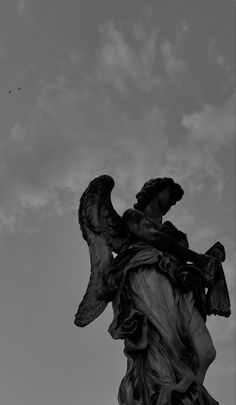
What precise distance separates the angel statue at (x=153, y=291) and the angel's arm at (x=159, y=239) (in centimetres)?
1

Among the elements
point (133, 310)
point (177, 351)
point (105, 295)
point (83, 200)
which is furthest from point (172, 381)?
point (83, 200)

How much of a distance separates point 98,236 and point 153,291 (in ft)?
4.67

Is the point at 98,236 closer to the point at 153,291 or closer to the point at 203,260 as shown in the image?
the point at 153,291

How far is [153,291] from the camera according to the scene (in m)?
8.44

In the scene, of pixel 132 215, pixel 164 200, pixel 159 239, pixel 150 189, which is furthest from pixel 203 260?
pixel 150 189

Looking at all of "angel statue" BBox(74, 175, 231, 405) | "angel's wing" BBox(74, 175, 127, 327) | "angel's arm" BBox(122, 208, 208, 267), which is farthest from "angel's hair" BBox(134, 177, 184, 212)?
"angel's arm" BBox(122, 208, 208, 267)

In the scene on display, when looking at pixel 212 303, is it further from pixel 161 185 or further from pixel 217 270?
pixel 161 185

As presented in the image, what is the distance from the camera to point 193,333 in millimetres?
7977

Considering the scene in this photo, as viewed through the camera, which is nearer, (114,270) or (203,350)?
(203,350)

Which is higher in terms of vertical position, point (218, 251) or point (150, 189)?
point (150, 189)

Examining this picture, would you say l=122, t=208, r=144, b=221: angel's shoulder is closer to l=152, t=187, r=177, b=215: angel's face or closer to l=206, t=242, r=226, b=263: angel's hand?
l=152, t=187, r=177, b=215: angel's face

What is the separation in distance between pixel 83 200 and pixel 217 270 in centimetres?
221

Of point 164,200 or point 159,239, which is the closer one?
point 159,239

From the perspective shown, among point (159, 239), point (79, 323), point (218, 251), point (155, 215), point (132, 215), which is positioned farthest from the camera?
point (155, 215)
